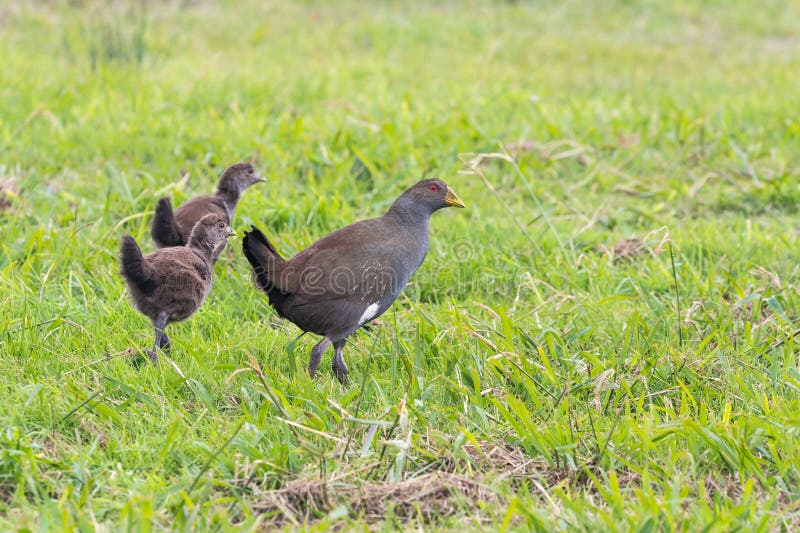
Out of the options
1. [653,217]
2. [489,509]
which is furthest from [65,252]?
[653,217]

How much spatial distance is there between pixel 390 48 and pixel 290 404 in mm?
7927

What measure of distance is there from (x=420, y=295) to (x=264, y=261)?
4.71 feet

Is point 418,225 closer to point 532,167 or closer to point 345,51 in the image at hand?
point 532,167

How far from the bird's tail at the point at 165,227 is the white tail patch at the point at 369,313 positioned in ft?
4.78

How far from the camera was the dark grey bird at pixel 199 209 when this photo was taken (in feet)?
19.0

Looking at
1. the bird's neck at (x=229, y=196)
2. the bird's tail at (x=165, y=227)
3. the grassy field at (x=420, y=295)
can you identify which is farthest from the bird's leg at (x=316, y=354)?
the bird's neck at (x=229, y=196)

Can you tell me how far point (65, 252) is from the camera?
6023 mm

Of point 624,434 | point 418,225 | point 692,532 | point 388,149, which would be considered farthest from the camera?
point 388,149

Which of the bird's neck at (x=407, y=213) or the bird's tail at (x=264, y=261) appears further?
the bird's neck at (x=407, y=213)

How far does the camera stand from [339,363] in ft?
16.5

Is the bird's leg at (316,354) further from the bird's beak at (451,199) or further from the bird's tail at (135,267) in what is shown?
the bird's beak at (451,199)

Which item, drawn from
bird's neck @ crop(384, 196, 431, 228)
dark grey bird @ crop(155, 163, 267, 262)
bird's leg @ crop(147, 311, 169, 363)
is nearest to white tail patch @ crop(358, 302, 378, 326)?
bird's neck @ crop(384, 196, 431, 228)

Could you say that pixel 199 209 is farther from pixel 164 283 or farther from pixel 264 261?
pixel 264 261

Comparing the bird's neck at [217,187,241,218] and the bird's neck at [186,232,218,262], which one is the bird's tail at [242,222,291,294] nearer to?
the bird's neck at [186,232,218,262]
